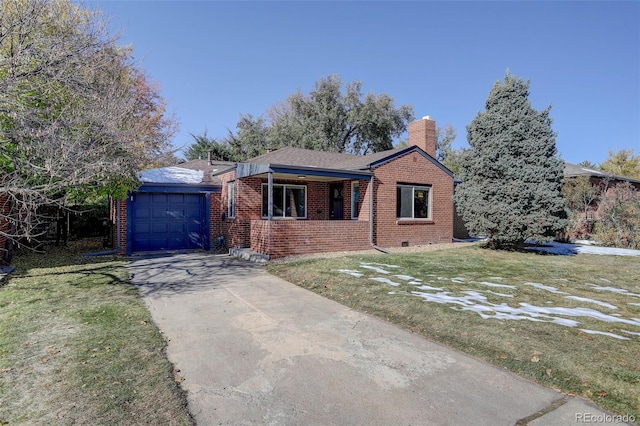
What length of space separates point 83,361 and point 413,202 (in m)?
12.5

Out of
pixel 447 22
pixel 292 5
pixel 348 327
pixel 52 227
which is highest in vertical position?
pixel 292 5

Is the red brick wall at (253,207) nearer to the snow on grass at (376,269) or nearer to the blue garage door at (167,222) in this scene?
the blue garage door at (167,222)

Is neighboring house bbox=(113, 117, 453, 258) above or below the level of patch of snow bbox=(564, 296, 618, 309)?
above

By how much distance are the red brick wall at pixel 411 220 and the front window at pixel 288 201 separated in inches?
121

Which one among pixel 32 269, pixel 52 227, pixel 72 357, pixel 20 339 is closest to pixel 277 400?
pixel 72 357

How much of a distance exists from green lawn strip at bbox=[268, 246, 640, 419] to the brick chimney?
264 inches

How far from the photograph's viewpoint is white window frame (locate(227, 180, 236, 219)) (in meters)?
12.9

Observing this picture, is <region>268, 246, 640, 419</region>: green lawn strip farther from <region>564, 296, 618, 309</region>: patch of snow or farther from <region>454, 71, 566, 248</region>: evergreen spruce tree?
<region>454, 71, 566, 248</region>: evergreen spruce tree

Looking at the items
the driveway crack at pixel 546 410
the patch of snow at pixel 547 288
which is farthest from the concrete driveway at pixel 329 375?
the patch of snow at pixel 547 288

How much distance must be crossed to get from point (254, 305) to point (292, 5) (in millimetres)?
12542

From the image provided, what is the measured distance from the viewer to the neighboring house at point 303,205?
11.3 meters

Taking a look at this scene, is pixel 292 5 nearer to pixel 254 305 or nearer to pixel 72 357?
pixel 254 305

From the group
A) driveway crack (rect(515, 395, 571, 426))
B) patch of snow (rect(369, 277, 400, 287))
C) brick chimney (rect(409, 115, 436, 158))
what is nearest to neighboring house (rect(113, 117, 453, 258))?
brick chimney (rect(409, 115, 436, 158))

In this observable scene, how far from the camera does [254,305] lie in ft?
19.3
